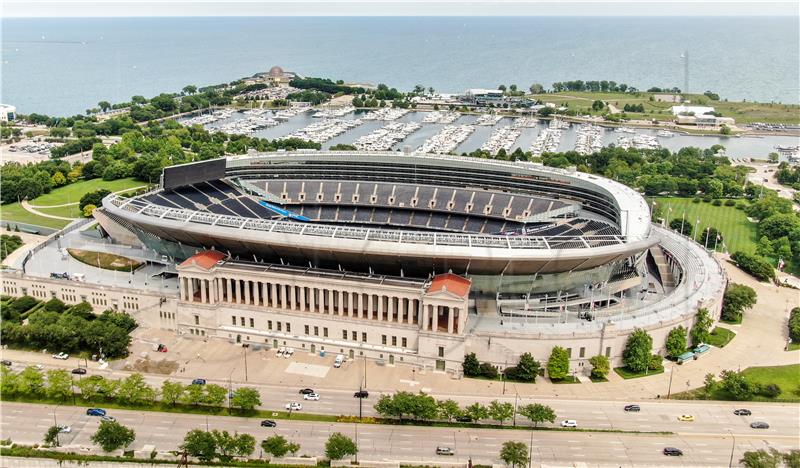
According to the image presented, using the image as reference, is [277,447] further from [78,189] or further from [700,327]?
[78,189]

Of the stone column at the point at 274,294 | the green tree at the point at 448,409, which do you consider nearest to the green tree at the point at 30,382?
the stone column at the point at 274,294

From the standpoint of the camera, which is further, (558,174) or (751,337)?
(558,174)

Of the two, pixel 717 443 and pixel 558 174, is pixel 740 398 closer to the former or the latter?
pixel 717 443

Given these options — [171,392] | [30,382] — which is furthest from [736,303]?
[30,382]

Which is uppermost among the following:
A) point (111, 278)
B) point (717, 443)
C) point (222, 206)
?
point (222, 206)

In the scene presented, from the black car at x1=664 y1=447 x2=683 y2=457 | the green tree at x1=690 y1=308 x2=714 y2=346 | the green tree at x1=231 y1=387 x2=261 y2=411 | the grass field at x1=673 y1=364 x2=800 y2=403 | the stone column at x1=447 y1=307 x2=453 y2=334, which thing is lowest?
the black car at x1=664 y1=447 x2=683 y2=457

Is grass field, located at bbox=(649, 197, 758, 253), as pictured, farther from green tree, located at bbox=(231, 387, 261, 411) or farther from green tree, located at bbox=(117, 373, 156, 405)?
green tree, located at bbox=(117, 373, 156, 405)

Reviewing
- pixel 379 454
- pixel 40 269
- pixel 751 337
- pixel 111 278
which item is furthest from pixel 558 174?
pixel 40 269

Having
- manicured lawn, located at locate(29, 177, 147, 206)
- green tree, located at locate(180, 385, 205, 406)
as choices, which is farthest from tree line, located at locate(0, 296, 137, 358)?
manicured lawn, located at locate(29, 177, 147, 206)
